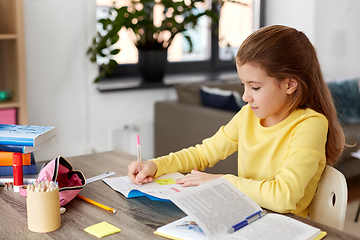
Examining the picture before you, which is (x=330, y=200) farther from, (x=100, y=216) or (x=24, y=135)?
(x=24, y=135)

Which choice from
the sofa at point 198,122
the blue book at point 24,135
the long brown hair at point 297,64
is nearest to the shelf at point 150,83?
the sofa at point 198,122

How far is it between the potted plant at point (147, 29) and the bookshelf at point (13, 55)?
56cm

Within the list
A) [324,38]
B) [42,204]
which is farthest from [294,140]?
[324,38]

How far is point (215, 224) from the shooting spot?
85 centimetres

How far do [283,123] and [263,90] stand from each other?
0.41 feet

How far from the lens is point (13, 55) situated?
224 cm

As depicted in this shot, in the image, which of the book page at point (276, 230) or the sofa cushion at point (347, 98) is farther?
the sofa cushion at point (347, 98)

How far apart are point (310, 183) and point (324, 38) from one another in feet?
9.87

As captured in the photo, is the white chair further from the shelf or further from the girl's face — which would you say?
the shelf

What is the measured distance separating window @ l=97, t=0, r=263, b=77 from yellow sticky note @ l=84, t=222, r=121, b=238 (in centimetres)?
227

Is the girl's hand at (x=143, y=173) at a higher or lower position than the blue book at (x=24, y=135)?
lower

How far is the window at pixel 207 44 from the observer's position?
125 inches

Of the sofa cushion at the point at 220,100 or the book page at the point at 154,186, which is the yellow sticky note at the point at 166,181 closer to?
the book page at the point at 154,186

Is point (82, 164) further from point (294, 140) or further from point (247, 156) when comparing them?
point (294, 140)
